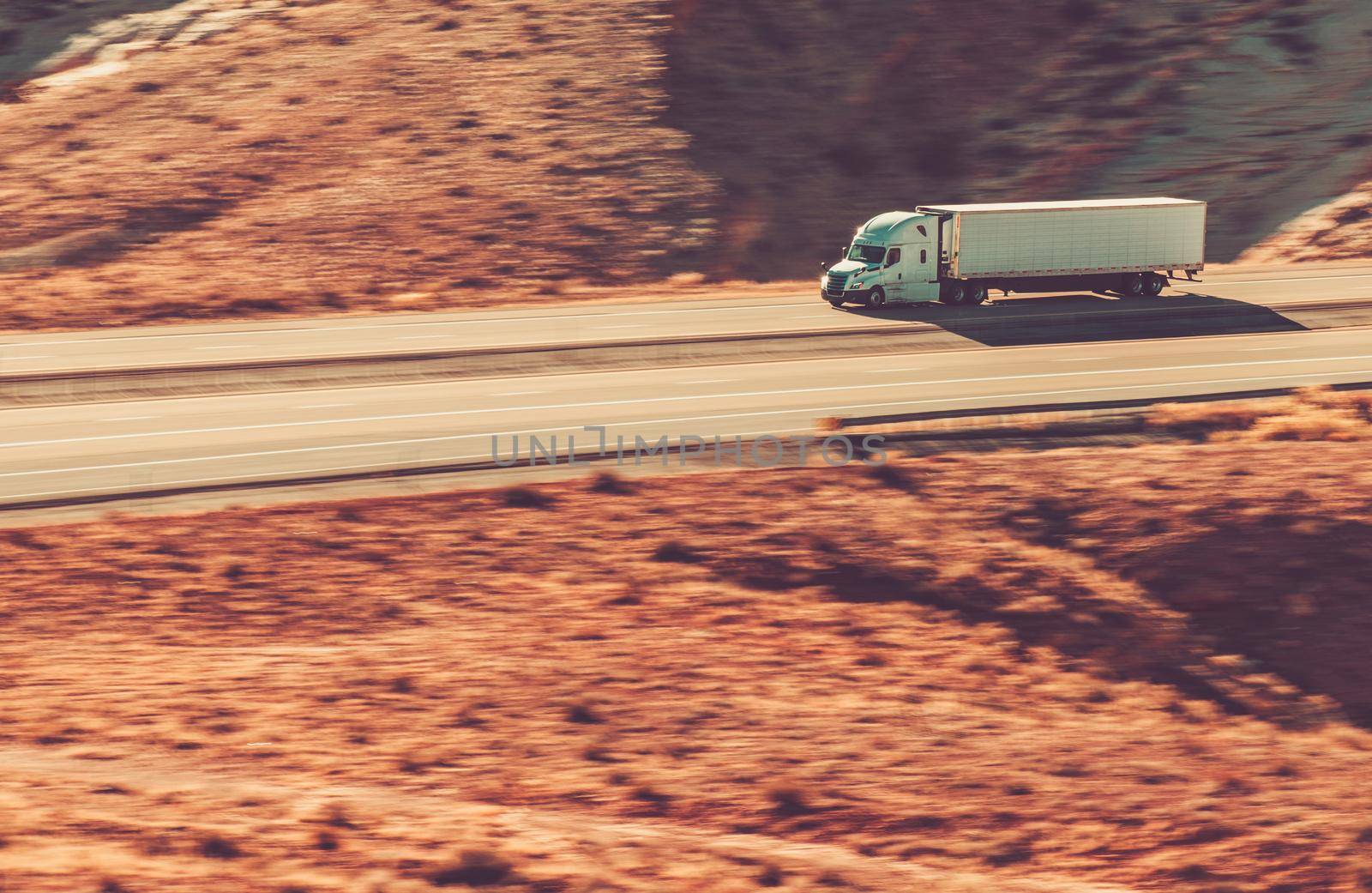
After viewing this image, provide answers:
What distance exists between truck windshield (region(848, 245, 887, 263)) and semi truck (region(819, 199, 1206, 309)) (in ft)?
0.07

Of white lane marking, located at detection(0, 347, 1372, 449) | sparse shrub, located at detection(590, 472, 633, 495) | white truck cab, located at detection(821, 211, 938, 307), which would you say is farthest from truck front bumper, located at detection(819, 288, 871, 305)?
sparse shrub, located at detection(590, 472, 633, 495)

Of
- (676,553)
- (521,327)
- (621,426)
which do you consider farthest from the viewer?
(521,327)

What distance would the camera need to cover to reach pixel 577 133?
46.0m

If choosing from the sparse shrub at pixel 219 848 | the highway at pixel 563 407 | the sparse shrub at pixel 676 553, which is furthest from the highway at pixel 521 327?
the sparse shrub at pixel 219 848

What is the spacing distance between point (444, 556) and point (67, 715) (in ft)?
18.1

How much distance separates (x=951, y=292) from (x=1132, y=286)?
5.33 metres

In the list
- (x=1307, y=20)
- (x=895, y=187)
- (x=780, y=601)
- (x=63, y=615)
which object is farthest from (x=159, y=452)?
(x=1307, y=20)

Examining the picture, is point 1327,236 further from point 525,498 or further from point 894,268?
point 525,498

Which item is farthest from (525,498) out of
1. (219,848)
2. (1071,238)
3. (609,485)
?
(1071,238)

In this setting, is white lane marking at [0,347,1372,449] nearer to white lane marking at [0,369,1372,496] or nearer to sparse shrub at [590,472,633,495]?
white lane marking at [0,369,1372,496]

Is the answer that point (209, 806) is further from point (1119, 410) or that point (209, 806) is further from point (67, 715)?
point (1119, 410)

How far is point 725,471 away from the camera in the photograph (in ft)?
72.6

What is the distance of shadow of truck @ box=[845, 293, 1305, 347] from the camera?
33938mm

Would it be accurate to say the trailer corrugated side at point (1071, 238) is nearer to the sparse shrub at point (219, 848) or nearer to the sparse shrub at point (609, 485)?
the sparse shrub at point (609, 485)
